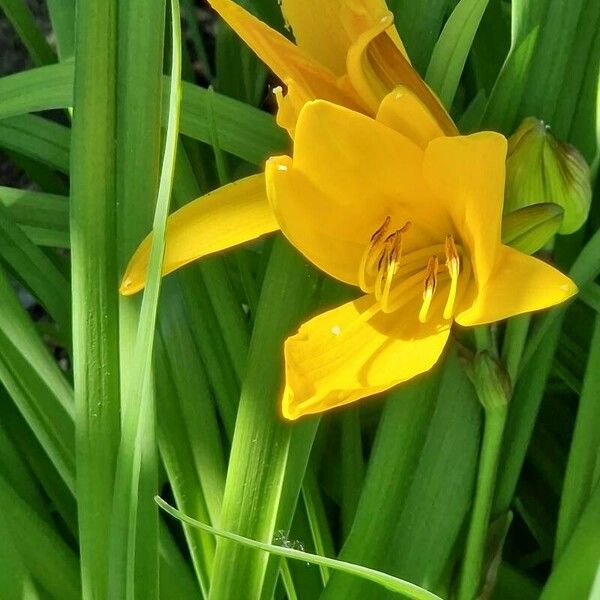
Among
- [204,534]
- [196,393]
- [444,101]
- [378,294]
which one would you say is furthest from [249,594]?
[444,101]

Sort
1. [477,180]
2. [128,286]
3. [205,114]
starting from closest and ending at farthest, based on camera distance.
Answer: [477,180] → [128,286] → [205,114]

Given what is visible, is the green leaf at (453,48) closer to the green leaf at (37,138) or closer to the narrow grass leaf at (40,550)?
the green leaf at (37,138)

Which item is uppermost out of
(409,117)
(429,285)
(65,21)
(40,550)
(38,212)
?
(65,21)

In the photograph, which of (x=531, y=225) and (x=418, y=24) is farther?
(x=418, y=24)

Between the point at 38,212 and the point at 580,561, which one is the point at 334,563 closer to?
the point at 580,561

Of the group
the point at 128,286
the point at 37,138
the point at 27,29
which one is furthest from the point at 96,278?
the point at 27,29

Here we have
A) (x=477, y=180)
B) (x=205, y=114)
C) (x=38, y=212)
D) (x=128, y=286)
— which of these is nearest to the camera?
(x=477, y=180)

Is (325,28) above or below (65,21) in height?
below

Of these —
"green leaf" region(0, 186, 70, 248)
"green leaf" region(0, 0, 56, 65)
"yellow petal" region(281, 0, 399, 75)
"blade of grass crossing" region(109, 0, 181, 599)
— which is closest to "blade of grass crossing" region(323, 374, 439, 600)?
"blade of grass crossing" region(109, 0, 181, 599)
